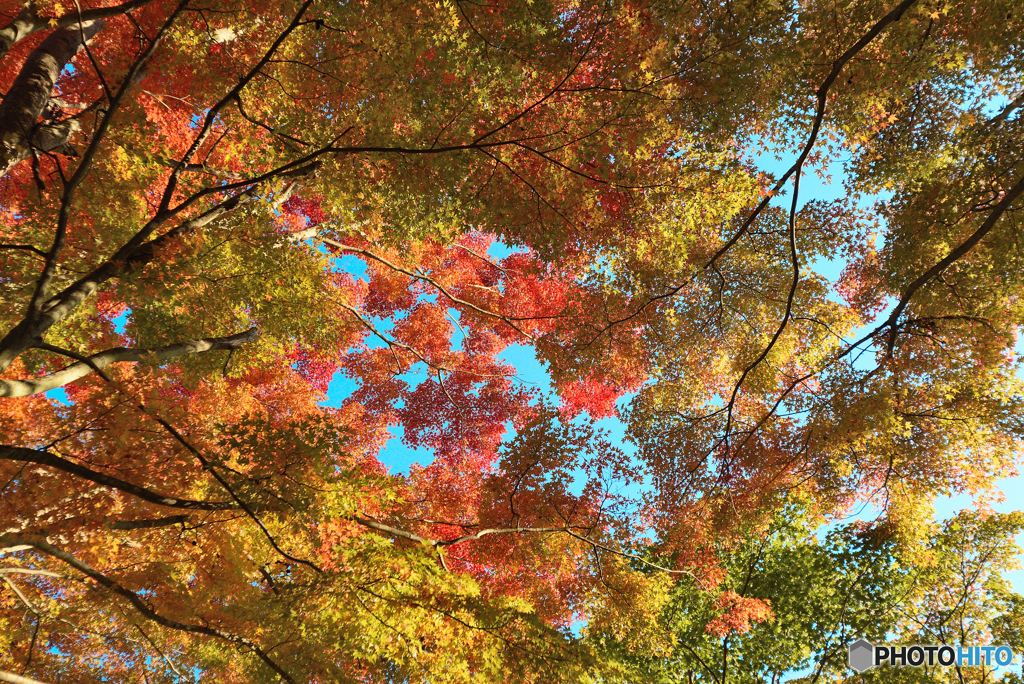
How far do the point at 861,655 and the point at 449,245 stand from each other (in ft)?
41.7

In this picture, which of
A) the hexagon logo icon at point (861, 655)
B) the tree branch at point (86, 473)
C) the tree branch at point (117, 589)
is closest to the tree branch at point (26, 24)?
the tree branch at point (86, 473)

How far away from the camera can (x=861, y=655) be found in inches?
431

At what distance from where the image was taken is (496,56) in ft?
17.8

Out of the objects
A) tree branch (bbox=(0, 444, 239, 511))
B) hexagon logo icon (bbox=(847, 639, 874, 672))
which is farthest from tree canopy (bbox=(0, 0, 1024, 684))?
hexagon logo icon (bbox=(847, 639, 874, 672))

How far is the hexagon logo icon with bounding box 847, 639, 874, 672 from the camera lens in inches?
420

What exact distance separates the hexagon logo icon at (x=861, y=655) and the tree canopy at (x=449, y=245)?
242 cm

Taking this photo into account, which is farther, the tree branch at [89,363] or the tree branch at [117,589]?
the tree branch at [89,363]

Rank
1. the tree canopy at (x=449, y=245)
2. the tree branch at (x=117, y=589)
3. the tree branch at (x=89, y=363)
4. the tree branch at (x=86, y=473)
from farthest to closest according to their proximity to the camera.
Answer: the tree canopy at (x=449, y=245), the tree branch at (x=89, y=363), the tree branch at (x=117, y=589), the tree branch at (x=86, y=473)

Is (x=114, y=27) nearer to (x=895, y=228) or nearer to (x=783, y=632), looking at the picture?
(x=895, y=228)

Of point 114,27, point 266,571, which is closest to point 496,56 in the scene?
point 266,571

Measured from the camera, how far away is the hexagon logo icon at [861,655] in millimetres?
10675

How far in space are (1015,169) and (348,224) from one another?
7534 mm

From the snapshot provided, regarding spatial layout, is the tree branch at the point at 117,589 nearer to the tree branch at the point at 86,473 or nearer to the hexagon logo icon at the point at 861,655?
the tree branch at the point at 86,473

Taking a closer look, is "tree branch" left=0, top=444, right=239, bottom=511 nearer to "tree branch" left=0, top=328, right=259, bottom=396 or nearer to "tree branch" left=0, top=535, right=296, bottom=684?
"tree branch" left=0, top=328, right=259, bottom=396
